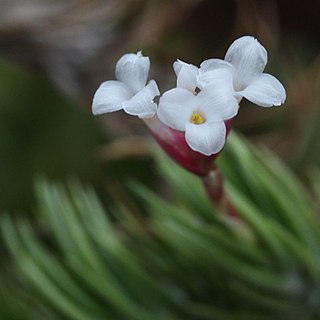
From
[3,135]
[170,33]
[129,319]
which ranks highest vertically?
[170,33]

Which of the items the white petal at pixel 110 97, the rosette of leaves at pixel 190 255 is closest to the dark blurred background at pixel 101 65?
the rosette of leaves at pixel 190 255

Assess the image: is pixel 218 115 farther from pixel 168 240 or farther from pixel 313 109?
pixel 313 109

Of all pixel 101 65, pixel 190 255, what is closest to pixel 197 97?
pixel 190 255

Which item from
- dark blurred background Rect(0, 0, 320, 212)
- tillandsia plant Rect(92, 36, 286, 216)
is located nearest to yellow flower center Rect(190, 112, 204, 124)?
tillandsia plant Rect(92, 36, 286, 216)

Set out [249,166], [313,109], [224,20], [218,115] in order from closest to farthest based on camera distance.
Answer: [218,115]
[249,166]
[313,109]
[224,20]

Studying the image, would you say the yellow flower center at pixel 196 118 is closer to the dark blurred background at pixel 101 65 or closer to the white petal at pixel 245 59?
the white petal at pixel 245 59

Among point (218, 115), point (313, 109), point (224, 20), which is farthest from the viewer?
point (224, 20)

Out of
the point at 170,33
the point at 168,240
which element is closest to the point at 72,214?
the point at 168,240

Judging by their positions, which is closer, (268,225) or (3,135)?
(268,225)
